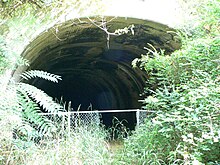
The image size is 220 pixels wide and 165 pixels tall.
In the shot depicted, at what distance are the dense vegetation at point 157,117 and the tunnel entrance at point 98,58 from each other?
2.90 ft

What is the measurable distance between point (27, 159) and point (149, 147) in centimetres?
173

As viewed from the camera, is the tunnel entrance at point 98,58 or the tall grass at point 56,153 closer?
the tall grass at point 56,153

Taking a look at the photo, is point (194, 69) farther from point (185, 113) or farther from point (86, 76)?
point (86, 76)

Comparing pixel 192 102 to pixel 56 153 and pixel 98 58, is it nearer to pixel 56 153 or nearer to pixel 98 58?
pixel 56 153

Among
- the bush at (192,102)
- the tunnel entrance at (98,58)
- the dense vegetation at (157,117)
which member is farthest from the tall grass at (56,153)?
the tunnel entrance at (98,58)

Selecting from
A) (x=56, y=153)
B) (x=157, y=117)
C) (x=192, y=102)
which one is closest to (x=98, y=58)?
(x=157, y=117)

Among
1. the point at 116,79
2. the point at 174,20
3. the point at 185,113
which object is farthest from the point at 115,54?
the point at 185,113

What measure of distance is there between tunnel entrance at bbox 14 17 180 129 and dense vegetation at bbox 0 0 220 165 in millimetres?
883

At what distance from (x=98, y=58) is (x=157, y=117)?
5.26 meters

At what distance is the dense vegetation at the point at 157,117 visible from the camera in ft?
10.3

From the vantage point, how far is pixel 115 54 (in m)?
7.83

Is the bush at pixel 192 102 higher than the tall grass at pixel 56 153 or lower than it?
higher

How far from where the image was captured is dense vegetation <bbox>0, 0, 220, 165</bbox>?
3135 millimetres

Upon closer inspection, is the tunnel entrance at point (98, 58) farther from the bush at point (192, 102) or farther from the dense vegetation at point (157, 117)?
the bush at point (192, 102)
